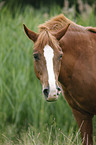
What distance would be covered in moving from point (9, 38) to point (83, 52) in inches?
91.8

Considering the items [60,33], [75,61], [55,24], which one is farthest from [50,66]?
[55,24]

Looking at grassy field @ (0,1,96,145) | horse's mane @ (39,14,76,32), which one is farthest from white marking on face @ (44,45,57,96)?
grassy field @ (0,1,96,145)

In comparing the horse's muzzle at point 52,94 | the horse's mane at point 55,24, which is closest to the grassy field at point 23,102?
the horse's mane at point 55,24

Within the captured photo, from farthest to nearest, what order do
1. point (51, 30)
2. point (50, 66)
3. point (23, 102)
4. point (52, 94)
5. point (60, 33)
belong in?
point (23, 102) → point (51, 30) → point (60, 33) → point (50, 66) → point (52, 94)

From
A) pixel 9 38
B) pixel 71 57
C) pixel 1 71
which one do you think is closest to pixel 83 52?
A: pixel 71 57

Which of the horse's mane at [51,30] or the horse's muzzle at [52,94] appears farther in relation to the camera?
the horse's mane at [51,30]

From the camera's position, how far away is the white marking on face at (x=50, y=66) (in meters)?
2.34

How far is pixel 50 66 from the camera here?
2463mm

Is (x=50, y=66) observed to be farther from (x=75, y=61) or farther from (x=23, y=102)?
(x=23, y=102)

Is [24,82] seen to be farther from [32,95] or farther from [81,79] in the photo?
[81,79]

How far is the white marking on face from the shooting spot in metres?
2.34

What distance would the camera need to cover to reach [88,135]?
3209 millimetres

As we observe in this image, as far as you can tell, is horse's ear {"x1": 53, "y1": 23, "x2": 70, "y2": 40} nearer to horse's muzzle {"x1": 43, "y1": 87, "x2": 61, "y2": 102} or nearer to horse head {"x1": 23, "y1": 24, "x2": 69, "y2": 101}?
horse head {"x1": 23, "y1": 24, "x2": 69, "y2": 101}

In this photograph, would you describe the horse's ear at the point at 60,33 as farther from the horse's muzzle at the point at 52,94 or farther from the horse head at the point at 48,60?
the horse's muzzle at the point at 52,94
